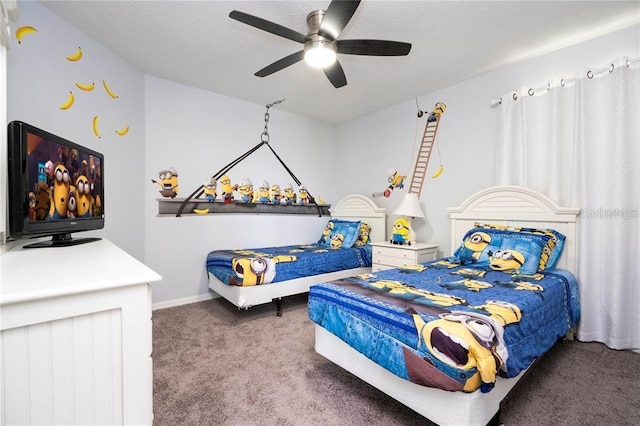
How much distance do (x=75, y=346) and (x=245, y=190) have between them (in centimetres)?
312

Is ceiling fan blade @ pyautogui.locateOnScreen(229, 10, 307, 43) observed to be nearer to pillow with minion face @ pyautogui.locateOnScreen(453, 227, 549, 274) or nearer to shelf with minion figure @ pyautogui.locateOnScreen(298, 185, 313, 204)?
pillow with minion face @ pyautogui.locateOnScreen(453, 227, 549, 274)

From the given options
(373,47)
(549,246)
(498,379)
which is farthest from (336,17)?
(549,246)

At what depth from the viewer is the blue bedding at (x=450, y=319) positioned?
1.17 m

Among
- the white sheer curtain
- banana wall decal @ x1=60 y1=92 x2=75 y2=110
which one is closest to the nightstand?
the white sheer curtain

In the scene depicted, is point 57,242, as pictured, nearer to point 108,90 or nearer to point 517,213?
point 108,90

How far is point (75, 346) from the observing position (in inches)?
29.8

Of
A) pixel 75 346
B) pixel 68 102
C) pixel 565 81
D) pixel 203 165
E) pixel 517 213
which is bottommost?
pixel 75 346

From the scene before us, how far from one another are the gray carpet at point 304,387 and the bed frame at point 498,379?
0.51 ft

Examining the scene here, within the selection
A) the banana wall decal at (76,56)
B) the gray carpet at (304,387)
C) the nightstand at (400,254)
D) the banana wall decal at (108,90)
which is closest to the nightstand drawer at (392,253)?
the nightstand at (400,254)

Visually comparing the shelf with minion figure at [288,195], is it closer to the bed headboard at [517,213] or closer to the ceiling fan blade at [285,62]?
the ceiling fan blade at [285,62]

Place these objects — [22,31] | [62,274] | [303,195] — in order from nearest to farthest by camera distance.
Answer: [62,274]
[22,31]
[303,195]

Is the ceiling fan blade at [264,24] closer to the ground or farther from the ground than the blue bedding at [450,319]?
farther from the ground

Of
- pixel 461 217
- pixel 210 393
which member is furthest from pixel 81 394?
pixel 461 217

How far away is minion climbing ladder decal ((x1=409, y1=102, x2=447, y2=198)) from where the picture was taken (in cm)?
342
